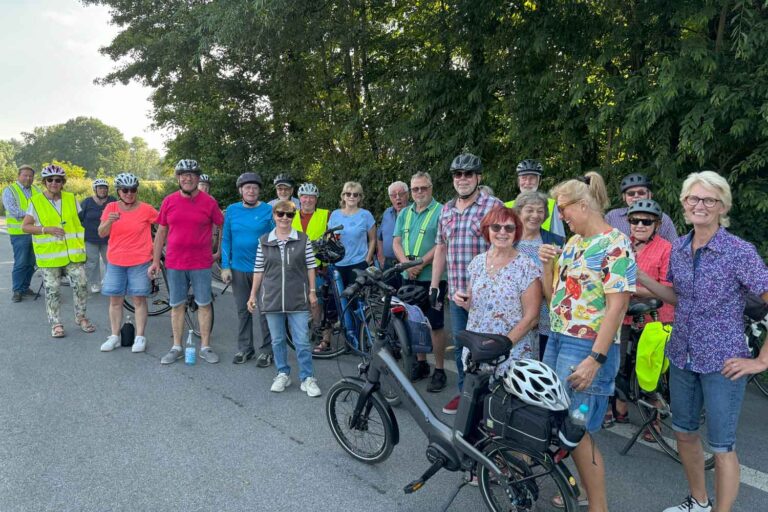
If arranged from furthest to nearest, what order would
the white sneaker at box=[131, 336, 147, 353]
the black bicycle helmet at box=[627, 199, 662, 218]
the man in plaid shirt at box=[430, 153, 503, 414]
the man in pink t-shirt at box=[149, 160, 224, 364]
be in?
the white sneaker at box=[131, 336, 147, 353] < the man in pink t-shirt at box=[149, 160, 224, 364] < the man in plaid shirt at box=[430, 153, 503, 414] < the black bicycle helmet at box=[627, 199, 662, 218]

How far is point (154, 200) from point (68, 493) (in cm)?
1840

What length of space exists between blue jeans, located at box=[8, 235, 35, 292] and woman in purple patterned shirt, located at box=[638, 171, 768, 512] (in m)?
9.36

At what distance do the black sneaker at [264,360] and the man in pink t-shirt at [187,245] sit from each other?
19.4 inches

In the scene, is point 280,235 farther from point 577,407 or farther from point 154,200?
point 154,200

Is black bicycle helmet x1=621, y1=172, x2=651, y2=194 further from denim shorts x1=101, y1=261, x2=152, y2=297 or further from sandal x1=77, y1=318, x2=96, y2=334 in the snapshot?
sandal x1=77, y1=318, x2=96, y2=334

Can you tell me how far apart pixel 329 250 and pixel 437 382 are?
1770 millimetres

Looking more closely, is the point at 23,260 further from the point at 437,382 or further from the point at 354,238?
the point at 437,382

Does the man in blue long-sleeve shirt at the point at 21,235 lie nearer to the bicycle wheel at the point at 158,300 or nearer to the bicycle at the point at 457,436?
the bicycle wheel at the point at 158,300

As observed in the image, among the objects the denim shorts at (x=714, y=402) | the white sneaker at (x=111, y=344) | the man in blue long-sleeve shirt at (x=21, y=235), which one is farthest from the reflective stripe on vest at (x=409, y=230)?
the man in blue long-sleeve shirt at (x=21, y=235)

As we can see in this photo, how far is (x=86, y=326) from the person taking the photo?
21.7 feet

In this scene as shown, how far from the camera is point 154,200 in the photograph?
65.1 feet

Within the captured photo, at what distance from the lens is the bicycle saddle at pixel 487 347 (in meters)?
2.58

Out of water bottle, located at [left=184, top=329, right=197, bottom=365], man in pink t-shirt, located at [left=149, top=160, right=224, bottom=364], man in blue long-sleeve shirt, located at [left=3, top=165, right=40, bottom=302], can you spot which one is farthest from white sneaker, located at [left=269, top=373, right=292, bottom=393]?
man in blue long-sleeve shirt, located at [left=3, top=165, right=40, bottom=302]

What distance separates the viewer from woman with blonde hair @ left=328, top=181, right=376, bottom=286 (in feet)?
18.7
